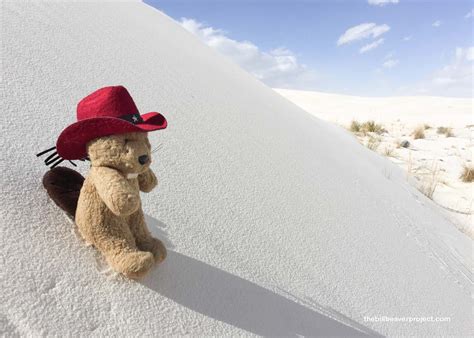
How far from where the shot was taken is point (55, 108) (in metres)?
1.23

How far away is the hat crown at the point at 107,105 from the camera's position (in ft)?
2.62

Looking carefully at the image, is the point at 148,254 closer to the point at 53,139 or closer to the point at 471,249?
the point at 53,139

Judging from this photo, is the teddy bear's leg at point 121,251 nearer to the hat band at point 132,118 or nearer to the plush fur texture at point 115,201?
the plush fur texture at point 115,201

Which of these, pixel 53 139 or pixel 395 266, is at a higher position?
pixel 53 139

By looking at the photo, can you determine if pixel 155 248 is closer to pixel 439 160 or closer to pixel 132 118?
pixel 132 118

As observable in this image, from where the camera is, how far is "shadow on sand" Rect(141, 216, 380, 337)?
912 mm

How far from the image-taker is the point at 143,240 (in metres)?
0.90

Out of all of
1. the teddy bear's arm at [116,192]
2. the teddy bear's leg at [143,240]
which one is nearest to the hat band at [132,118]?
the teddy bear's arm at [116,192]

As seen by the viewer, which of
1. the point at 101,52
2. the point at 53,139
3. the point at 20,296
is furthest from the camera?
the point at 101,52

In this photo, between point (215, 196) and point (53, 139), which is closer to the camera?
point (53, 139)

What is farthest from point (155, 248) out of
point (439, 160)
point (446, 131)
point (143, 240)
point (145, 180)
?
point (446, 131)

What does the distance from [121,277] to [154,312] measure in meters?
0.12

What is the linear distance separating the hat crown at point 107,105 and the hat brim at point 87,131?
0.15 ft

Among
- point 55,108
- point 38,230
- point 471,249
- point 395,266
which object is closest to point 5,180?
point 38,230
